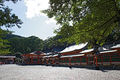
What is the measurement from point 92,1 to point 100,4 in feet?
1.11

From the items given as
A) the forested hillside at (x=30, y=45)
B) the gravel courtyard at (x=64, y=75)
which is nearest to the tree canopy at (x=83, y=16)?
the gravel courtyard at (x=64, y=75)

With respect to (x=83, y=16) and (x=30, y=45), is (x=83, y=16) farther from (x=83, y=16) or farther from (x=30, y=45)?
(x=30, y=45)

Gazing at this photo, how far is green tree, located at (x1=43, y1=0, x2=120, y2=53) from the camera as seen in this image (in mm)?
4328

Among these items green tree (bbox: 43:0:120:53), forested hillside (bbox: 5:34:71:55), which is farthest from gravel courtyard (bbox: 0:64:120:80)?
forested hillside (bbox: 5:34:71:55)

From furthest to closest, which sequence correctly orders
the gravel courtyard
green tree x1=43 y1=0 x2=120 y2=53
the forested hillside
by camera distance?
the forested hillside, the gravel courtyard, green tree x1=43 y1=0 x2=120 y2=53

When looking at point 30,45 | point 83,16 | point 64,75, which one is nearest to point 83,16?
point 83,16

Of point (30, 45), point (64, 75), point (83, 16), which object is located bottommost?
point (64, 75)

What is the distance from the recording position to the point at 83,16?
16.3 feet

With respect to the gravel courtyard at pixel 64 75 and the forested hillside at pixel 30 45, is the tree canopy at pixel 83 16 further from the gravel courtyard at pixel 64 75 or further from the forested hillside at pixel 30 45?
the forested hillside at pixel 30 45

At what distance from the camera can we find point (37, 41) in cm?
7150

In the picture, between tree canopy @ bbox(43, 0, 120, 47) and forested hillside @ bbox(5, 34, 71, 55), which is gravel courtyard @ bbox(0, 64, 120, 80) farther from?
forested hillside @ bbox(5, 34, 71, 55)

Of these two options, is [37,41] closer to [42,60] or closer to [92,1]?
[42,60]

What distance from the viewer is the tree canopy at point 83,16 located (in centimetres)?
433

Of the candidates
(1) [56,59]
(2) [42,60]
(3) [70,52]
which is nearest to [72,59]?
(3) [70,52]
